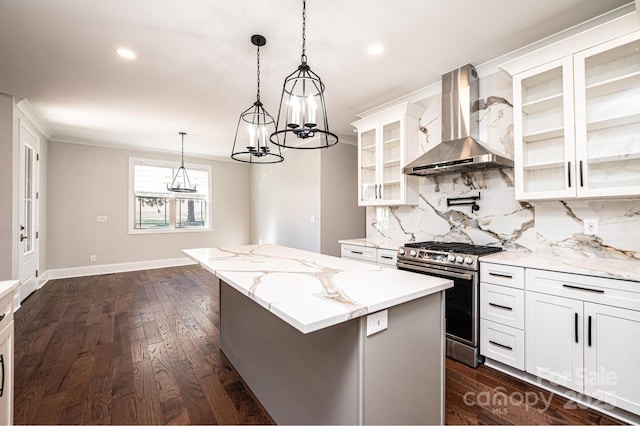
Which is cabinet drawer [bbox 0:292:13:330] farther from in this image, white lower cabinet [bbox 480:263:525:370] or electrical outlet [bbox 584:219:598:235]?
electrical outlet [bbox 584:219:598:235]

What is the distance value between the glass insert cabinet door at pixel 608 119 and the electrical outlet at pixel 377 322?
1.89 metres

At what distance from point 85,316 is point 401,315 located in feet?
12.7

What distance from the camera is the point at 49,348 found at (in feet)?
8.46

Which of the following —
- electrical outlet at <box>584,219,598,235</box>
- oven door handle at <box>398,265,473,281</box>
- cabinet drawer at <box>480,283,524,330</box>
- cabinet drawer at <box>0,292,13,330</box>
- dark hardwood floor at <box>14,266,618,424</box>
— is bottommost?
dark hardwood floor at <box>14,266,618,424</box>

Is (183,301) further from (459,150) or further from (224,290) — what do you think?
(459,150)

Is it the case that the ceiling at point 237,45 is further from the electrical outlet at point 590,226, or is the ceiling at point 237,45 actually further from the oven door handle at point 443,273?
the oven door handle at point 443,273

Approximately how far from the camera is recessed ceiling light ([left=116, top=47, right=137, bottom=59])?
2.45 m

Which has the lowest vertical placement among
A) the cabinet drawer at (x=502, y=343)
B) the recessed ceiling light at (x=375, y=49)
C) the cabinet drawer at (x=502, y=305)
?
the cabinet drawer at (x=502, y=343)

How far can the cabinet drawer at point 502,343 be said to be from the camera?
2.09 m

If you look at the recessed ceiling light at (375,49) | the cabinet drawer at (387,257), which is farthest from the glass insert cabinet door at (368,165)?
the recessed ceiling light at (375,49)

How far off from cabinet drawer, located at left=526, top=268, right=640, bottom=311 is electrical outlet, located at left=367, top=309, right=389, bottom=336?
144 centimetres

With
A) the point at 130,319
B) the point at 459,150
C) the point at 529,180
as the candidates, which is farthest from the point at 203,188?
the point at 529,180

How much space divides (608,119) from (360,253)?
7.91 ft

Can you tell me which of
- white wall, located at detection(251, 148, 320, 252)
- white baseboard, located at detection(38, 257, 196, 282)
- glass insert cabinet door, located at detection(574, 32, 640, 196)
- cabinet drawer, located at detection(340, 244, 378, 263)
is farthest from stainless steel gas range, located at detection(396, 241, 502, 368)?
white baseboard, located at detection(38, 257, 196, 282)
